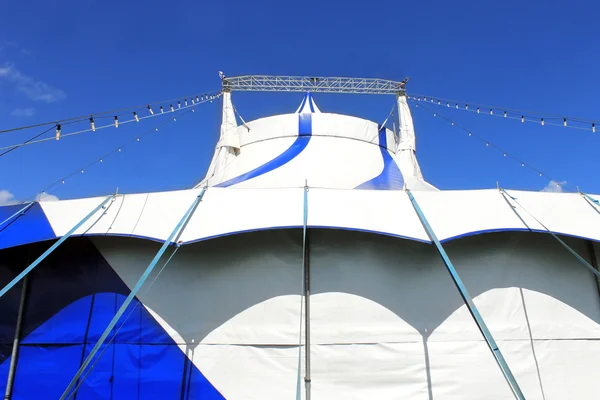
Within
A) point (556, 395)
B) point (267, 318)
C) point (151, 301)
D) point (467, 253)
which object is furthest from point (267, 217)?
point (556, 395)

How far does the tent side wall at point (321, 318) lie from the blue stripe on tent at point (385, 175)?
1100 mm

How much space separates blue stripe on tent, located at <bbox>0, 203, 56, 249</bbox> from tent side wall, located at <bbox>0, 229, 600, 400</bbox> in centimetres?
33

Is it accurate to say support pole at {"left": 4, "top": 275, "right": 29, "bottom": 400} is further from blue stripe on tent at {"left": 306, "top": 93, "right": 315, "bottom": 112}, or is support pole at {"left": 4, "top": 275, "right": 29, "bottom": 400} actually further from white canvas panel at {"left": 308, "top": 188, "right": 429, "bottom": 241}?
blue stripe on tent at {"left": 306, "top": 93, "right": 315, "bottom": 112}

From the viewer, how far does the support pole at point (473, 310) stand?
199 cm

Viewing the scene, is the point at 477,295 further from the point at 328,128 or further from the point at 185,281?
the point at 328,128

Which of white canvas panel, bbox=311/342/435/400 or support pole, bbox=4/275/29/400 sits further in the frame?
support pole, bbox=4/275/29/400

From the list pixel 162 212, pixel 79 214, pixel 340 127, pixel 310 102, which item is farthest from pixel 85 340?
pixel 310 102

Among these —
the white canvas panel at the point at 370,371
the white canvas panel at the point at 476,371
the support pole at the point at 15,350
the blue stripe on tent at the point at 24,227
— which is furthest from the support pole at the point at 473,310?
the support pole at the point at 15,350

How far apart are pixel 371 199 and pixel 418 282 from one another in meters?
0.85

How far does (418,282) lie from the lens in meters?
3.07

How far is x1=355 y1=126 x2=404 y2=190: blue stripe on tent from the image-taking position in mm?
4105

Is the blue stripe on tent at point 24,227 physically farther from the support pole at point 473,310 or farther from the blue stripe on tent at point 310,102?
the blue stripe on tent at point 310,102

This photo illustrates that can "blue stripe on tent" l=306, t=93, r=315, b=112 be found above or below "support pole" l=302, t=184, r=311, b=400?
above

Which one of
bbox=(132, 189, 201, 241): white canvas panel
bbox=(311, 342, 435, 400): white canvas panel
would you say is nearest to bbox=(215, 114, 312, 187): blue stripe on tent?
bbox=(132, 189, 201, 241): white canvas panel
